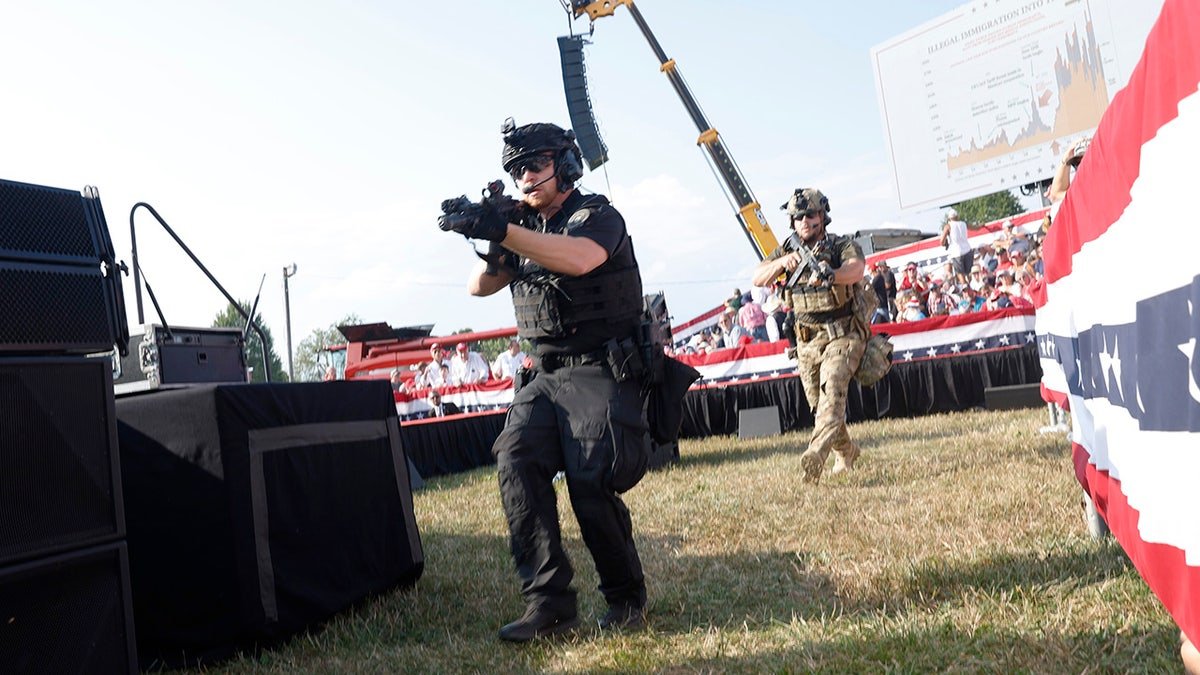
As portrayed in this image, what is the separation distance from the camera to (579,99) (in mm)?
22594

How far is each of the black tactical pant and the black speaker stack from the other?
1474 millimetres

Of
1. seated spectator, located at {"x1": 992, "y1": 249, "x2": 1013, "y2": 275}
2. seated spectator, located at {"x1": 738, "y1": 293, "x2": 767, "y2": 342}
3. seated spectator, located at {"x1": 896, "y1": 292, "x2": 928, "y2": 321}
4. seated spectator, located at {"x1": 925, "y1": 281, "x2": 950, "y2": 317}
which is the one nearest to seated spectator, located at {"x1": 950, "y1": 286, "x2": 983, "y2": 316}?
seated spectator, located at {"x1": 925, "y1": 281, "x2": 950, "y2": 317}

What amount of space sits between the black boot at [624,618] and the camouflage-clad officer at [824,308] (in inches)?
133

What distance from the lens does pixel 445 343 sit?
91.2ft

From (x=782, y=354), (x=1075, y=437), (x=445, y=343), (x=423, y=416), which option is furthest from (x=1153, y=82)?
(x=445, y=343)

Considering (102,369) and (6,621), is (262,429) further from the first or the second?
(6,621)

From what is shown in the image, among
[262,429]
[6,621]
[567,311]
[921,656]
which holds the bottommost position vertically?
[921,656]

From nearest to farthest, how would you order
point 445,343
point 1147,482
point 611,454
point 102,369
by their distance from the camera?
point 1147,482 < point 102,369 < point 611,454 < point 445,343

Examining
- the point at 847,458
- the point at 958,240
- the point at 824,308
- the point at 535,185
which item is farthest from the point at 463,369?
the point at 535,185

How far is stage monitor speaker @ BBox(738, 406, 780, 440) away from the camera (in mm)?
12734

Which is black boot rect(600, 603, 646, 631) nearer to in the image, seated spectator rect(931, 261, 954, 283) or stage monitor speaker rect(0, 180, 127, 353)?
stage monitor speaker rect(0, 180, 127, 353)

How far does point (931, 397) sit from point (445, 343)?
17207 mm

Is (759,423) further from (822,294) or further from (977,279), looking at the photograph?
(977,279)

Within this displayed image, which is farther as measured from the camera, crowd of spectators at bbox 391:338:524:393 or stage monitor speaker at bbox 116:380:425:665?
crowd of spectators at bbox 391:338:524:393
